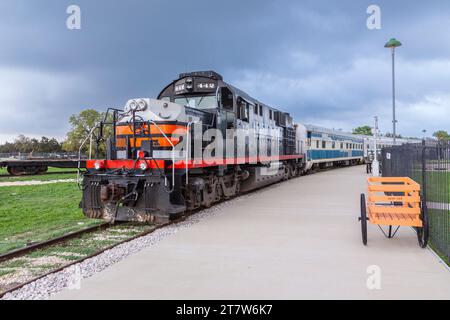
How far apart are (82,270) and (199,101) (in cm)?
672

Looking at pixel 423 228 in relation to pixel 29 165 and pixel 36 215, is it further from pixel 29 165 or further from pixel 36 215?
pixel 29 165

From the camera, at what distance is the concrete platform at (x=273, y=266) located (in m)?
4.23

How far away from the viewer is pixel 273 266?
16.9ft

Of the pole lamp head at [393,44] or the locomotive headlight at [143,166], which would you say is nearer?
the locomotive headlight at [143,166]

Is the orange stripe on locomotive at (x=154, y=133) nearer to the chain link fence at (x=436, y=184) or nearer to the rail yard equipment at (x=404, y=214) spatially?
the rail yard equipment at (x=404, y=214)

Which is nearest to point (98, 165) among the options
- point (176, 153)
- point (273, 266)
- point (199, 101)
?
point (176, 153)

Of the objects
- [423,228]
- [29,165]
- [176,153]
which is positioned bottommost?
[423,228]

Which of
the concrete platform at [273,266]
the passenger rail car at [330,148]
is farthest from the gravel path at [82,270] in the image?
the passenger rail car at [330,148]

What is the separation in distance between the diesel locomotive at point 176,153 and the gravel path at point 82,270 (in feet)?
3.38

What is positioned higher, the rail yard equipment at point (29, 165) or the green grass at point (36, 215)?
the rail yard equipment at point (29, 165)

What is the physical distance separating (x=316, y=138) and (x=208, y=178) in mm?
19804

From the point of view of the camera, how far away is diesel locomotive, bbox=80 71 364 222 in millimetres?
8133

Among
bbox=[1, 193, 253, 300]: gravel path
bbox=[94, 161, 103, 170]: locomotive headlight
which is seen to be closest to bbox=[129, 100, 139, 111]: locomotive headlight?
bbox=[94, 161, 103, 170]: locomotive headlight

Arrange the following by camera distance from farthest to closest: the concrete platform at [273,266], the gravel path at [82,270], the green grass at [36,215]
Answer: the green grass at [36,215], the gravel path at [82,270], the concrete platform at [273,266]
